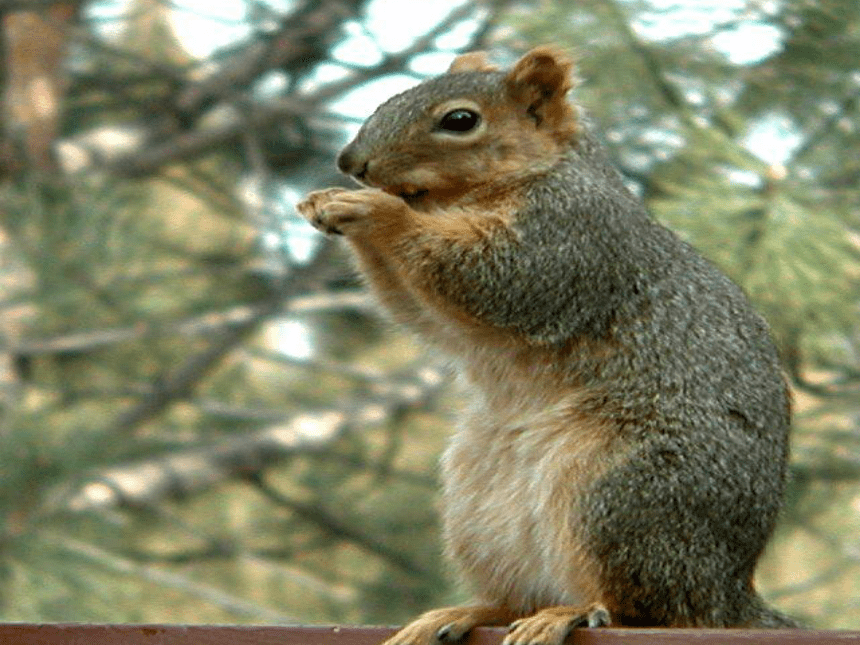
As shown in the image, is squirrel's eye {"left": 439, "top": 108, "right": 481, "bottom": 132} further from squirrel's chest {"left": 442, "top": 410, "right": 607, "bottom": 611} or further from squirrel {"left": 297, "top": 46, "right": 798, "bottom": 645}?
squirrel's chest {"left": 442, "top": 410, "right": 607, "bottom": 611}

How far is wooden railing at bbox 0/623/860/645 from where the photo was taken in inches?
42.8

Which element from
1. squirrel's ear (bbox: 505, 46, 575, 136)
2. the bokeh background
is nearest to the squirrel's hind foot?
squirrel's ear (bbox: 505, 46, 575, 136)

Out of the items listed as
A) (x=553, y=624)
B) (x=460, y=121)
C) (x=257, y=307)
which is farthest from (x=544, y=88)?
(x=257, y=307)

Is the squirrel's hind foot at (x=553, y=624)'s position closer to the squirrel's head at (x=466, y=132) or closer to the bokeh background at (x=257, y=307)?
the squirrel's head at (x=466, y=132)

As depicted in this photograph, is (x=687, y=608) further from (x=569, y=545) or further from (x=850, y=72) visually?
(x=850, y=72)

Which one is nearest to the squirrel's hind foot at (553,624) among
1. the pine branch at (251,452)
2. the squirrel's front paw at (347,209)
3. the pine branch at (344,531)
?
the squirrel's front paw at (347,209)

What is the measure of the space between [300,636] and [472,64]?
0.79m

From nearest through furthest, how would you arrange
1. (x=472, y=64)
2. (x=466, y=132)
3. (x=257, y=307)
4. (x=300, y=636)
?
(x=300, y=636), (x=466, y=132), (x=472, y=64), (x=257, y=307)

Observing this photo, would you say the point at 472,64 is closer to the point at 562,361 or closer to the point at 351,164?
the point at 351,164

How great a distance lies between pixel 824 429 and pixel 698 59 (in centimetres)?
87

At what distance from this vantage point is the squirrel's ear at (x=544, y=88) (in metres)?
1.69

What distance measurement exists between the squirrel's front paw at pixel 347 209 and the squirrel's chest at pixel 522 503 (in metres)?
0.20

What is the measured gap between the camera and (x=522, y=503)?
4.94ft

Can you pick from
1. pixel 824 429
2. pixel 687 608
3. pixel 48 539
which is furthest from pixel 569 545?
pixel 48 539
